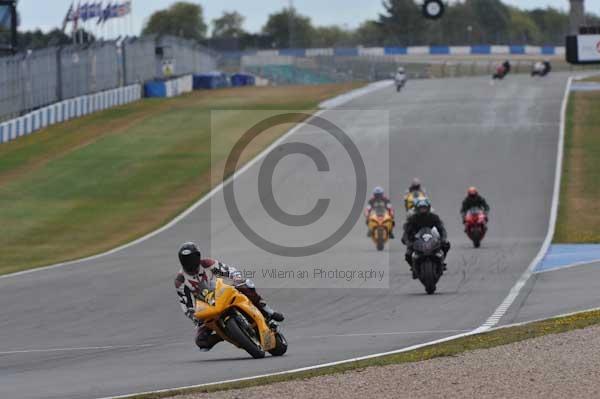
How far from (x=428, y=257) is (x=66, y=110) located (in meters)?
41.9

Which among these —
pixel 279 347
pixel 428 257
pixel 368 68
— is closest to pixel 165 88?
pixel 368 68

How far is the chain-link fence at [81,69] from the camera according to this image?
53.0 meters

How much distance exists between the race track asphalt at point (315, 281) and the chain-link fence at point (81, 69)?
12.3m

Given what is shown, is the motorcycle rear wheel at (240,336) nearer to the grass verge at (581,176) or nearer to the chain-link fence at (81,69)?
the grass verge at (581,176)

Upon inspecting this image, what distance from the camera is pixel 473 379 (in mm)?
11031

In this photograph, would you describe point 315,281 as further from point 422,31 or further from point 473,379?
point 422,31

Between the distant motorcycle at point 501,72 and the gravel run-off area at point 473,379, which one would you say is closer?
the gravel run-off area at point 473,379

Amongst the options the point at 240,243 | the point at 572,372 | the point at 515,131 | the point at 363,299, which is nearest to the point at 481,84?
the point at 515,131

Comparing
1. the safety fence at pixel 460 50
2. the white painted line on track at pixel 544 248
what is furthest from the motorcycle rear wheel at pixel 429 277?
the safety fence at pixel 460 50

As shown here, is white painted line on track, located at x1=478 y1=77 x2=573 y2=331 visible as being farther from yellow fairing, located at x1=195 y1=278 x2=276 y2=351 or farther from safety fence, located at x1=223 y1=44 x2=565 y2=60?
safety fence, located at x1=223 y1=44 x2=565 y2=60

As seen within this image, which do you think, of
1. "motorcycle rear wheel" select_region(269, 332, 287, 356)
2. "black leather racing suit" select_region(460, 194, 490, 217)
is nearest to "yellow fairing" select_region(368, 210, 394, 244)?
"black leather racing suit" select_region(460, 194, 490, 217)

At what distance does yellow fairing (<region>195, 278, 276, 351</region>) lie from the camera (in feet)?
42.2

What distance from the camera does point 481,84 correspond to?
238 feet

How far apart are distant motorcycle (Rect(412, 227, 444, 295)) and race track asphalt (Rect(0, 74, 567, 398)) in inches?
11.1
